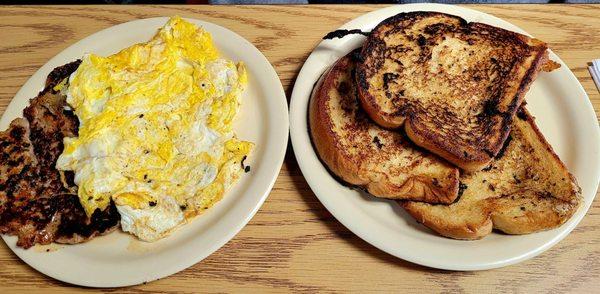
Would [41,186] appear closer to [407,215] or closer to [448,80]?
[407,215]

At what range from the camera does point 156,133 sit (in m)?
1.62

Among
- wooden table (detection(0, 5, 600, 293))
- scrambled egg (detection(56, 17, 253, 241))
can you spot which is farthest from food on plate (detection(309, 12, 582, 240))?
scrambled egg (detection(56, 17, 253, 241))

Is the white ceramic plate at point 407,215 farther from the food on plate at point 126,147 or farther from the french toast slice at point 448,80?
the food on plate at point 126,147

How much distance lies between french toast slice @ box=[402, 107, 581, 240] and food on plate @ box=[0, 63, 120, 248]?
1.09m

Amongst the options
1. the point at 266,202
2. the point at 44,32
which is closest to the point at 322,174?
the point at 266,202

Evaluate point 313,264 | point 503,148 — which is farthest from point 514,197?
point 313,264

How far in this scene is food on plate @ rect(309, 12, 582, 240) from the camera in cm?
151

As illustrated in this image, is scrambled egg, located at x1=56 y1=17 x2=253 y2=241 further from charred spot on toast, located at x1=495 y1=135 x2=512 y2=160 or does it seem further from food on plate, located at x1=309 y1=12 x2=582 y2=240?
charred spot on toast, located at x1=495 y1=135 x2=512 y2=160

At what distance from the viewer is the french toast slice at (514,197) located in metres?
1.46

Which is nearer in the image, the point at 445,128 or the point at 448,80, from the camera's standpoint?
the point at 445,128

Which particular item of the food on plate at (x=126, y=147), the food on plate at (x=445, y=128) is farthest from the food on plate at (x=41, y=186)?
the food on plate at (x=445, y=128)

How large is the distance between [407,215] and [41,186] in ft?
4.15

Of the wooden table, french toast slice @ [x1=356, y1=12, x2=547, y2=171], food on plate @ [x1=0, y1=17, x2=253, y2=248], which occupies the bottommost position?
the wooden table

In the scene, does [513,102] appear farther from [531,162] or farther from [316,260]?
[316,260]
